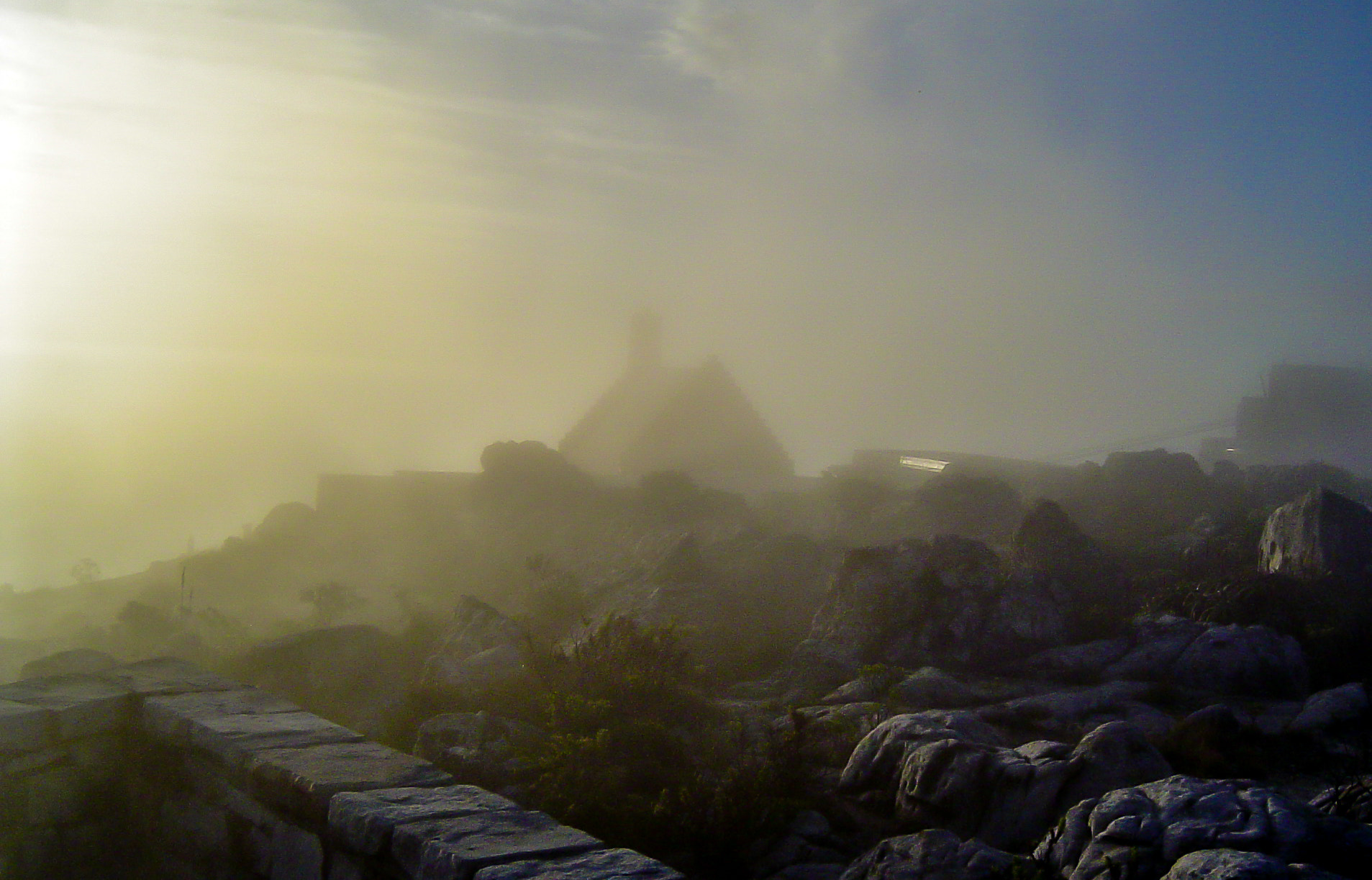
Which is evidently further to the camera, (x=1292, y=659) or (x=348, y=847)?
(x=1292, y=659)

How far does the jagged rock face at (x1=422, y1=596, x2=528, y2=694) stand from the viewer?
33.6 ft

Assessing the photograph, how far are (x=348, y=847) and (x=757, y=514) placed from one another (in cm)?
2642

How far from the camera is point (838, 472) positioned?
124 feet

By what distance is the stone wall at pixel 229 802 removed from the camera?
3.12 metres

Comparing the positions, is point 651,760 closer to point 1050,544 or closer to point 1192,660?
point 1192,660

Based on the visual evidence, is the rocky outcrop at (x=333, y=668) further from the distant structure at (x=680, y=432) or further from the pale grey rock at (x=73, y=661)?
the distant structure at (x=680, y=432)

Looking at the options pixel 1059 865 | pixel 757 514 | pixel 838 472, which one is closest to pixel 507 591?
pixel 757 514

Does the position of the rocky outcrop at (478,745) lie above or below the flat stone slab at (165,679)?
below

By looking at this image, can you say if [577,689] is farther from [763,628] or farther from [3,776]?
[763,628]

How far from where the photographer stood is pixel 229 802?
3.88 metres

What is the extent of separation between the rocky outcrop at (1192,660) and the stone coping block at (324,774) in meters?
9.28

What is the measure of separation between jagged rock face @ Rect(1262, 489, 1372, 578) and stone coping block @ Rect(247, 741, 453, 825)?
13873 millimetres

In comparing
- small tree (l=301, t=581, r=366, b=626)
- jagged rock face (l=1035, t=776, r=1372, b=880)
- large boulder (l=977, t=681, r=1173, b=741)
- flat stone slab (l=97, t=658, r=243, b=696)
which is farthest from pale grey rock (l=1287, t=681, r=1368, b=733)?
small tree (l=301, t=581, r=366, b=626)

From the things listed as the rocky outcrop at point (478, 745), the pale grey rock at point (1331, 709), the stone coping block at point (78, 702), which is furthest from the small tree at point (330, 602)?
the pale grey rock at point (1331, 709)
